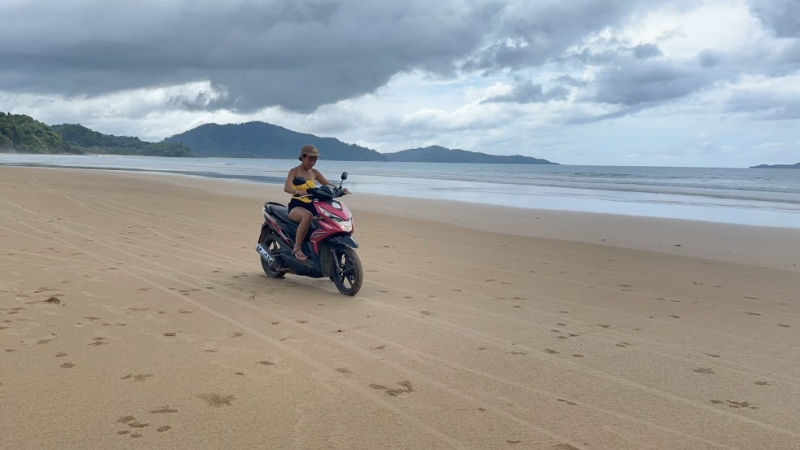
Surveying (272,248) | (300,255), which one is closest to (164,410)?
(300,255)

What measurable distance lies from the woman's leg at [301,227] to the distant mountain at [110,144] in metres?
160

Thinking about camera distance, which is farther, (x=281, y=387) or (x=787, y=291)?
(x=787, y=291)

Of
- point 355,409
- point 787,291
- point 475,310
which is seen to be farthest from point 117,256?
point 787,291

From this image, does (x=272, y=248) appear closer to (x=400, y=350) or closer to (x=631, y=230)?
(x=400, y=350)

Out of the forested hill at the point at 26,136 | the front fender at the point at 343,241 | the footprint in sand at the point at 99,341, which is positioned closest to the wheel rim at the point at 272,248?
the front fender at the point at 343,241

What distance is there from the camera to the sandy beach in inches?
133

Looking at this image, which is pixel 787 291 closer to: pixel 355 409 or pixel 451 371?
pixel 451 371

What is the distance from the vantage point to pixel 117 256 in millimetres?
8688

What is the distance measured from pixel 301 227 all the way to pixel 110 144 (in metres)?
184

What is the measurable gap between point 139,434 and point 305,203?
13.8 ft

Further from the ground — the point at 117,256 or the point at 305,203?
the point at 305,203

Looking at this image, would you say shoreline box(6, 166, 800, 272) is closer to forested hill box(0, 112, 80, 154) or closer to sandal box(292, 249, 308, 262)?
sandal box(292, 249, 308, 262)

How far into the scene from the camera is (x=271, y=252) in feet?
25.5

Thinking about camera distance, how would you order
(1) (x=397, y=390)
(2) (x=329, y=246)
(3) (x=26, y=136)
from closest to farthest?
1. (1) (x=397, y=390)
2. (2) (x=329, y=246)
3. (3) (x=26, y=136)
